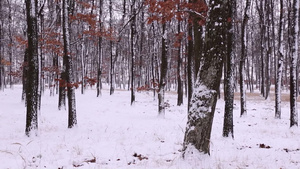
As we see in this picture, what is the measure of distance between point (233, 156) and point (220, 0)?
12.3ft

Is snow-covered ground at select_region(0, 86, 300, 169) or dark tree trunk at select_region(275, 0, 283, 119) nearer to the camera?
snow-covered ground at select_region(0, 86, 300, 169)

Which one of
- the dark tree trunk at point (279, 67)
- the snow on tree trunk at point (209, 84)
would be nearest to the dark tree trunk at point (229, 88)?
the snow on tree trunk at point (209, 84)

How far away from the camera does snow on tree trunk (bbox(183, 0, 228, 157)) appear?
4.65 metres

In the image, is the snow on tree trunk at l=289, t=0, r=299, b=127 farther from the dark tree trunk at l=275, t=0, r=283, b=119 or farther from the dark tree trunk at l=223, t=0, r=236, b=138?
the dark tree trunk at l=223, t=0, r=236, b=138

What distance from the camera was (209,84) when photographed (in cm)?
468

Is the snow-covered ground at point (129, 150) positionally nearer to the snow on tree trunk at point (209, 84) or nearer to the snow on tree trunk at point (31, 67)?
the snow on tree trunk at point (209, 84)

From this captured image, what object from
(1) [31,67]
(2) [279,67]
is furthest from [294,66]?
(1) [31,67]

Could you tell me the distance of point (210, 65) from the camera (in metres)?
4.68

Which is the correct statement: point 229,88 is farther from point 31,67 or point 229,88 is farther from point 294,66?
point 31,67

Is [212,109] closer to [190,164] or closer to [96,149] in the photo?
[190,164]

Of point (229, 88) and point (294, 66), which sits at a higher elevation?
point (294, 66)

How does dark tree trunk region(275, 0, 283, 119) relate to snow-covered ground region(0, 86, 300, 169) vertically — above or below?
above

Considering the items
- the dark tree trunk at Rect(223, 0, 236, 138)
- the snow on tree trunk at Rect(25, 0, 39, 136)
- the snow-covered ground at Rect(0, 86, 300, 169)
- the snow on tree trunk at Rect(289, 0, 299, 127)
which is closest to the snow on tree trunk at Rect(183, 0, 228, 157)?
the snow-covered ground at Rect(0, 86, 300, 169)

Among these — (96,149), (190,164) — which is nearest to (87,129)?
(96,149)
